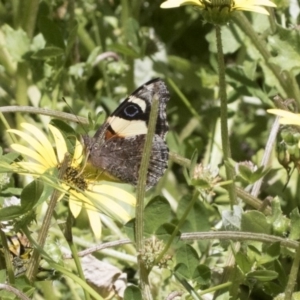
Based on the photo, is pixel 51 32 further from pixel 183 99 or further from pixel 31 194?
pixel 31 194

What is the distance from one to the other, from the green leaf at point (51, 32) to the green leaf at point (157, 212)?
2.78ft

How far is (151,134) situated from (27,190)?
10.1 inches

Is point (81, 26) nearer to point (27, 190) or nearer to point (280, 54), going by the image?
point (280, 54)

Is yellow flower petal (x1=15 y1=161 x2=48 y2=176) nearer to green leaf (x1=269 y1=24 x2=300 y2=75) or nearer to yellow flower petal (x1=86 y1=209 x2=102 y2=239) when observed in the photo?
yellow flower petal (x1=86 y1=209 x2=102 y2=239)

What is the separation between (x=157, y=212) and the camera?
151 cm

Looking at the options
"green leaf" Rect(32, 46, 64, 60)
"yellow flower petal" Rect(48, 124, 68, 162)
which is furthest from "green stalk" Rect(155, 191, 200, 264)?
"green leaf" Rect(32, 46, 64, 60)

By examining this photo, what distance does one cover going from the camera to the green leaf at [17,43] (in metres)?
2.19

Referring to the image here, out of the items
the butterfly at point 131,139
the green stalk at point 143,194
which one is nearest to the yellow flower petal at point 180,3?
the butterfly at point 131,139

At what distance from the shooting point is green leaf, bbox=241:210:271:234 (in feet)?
5.19

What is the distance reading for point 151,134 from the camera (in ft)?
4.01

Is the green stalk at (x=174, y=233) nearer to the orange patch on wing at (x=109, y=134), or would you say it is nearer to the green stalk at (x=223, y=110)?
the green stalk at (x=223, y=110)

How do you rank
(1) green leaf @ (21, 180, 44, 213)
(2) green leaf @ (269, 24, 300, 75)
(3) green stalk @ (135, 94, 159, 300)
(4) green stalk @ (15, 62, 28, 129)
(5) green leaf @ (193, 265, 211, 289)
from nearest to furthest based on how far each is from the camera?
1. (3) green stalk @ (135, 94, 159, 300)
2. (1) green leaf @ (21, 180, 44, 213)
3. (5) green leaf @ (193, 265, 211, 289)
4. (2) green leaf @ (269, 24, 300, 75)
5. (4) green stalk @ (15, 62, 28, 129)

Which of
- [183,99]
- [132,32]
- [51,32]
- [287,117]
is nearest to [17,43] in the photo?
[51,32]

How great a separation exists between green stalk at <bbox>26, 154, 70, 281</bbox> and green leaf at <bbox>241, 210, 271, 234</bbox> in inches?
17.0
